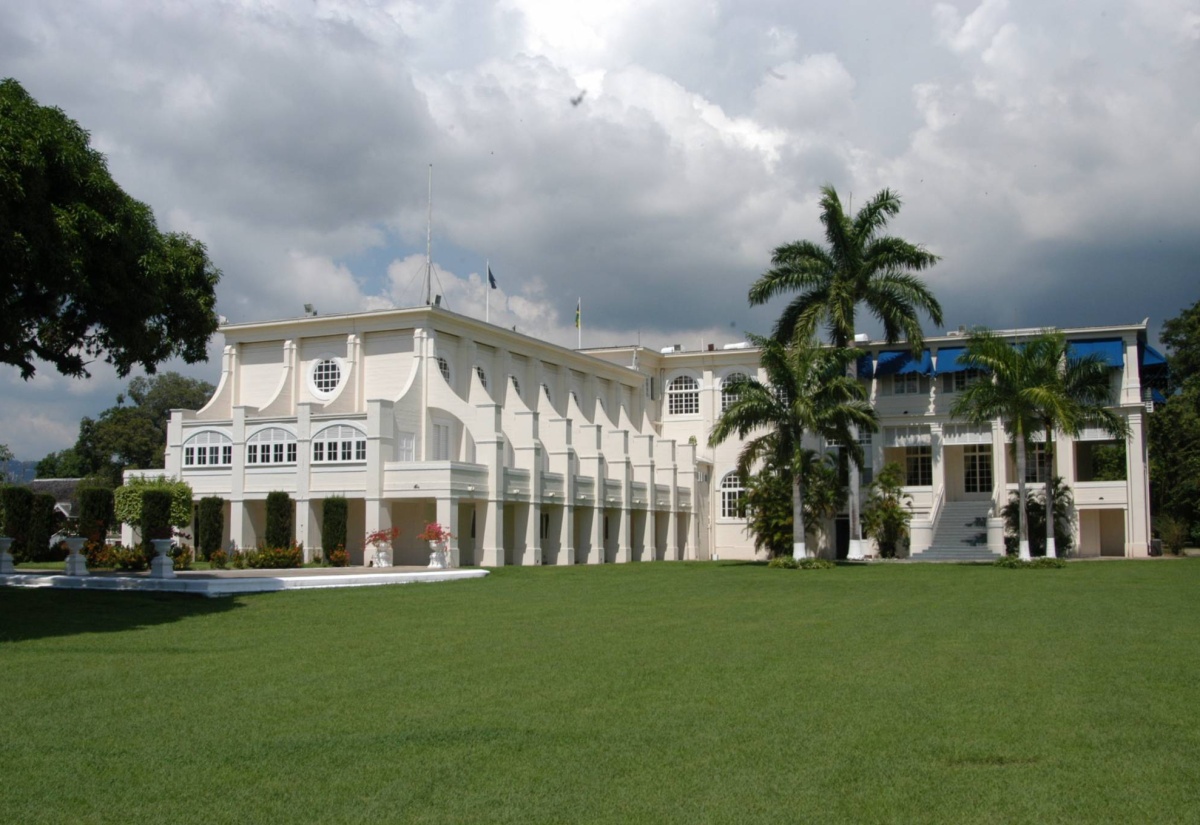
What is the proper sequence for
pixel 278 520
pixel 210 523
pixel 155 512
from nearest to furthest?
pixel 155 512 < pixel 278 520 < pixel 210 523

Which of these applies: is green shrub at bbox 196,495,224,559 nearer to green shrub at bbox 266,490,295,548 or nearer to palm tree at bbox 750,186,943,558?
green shrub at bbox 266,490,295,548

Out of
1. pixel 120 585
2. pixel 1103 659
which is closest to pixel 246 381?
pixel 120 585

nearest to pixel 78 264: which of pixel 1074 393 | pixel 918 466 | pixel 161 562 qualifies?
pixel 161 562

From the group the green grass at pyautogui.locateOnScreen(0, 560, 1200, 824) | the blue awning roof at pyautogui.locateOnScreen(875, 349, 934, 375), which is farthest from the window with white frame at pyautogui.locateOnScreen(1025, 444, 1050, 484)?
the green grass at pyautogui.locateOnScreen(0, 560, 1200, 824)

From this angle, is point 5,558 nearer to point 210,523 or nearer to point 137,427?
point 210,523

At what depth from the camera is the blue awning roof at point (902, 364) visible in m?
46.2

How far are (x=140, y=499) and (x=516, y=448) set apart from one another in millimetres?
12694

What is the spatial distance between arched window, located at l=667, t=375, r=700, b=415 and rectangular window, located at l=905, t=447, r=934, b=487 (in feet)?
35.9

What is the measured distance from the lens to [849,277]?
41.0m

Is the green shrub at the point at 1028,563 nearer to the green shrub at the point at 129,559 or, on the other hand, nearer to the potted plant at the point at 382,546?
the potted plant at the point at 382,546

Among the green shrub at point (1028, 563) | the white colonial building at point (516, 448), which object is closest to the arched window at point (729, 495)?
the white colonial building at point (516, 448)

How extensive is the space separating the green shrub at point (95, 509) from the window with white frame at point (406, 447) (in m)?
9.70

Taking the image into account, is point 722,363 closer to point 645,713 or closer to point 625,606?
point 625,606

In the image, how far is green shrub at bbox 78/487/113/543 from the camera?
121ft
